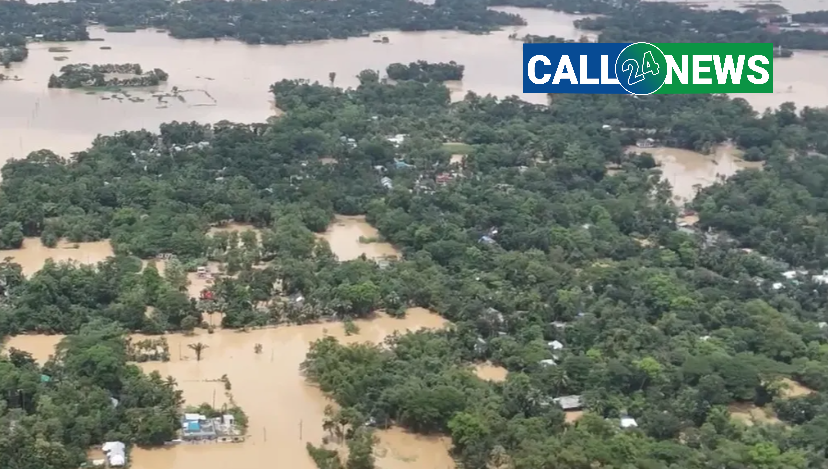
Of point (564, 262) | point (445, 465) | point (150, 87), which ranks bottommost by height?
point (445, 465)

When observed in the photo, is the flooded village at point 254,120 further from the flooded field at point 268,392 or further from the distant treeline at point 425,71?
the distant treeline at point 425,71

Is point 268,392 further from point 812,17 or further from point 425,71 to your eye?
point 812,17

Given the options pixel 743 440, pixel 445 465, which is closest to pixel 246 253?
pixel 445 465

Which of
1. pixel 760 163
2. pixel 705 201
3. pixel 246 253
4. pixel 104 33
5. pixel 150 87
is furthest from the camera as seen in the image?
pixel 104 33

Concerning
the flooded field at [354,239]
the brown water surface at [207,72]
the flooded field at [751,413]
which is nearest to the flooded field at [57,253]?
the flooded field at [354,239]

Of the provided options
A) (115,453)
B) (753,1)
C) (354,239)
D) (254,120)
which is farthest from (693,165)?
(753,1)

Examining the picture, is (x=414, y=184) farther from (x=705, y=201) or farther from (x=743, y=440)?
(x=743, y=440)
